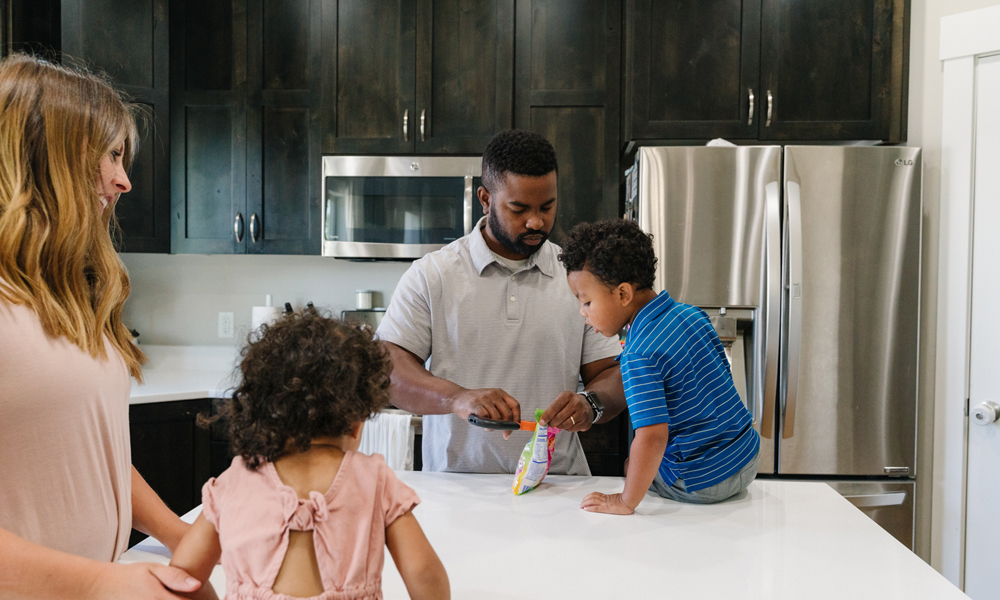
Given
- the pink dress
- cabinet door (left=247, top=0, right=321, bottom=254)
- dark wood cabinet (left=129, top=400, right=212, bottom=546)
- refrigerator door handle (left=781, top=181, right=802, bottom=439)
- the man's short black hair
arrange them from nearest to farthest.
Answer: the pink dress
the man's short black hair
refrigerator door handle (left=781, top=181, right=802, bottom=439)
dark wood cabinet (left=129, top=400, right=212, bottom=546)
cabinet door (left=247, top=0, right=321, bottom=254)

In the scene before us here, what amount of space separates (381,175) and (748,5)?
1589mm

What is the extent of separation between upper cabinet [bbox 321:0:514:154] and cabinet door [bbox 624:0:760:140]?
0.53 m

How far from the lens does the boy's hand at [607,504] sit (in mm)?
1146

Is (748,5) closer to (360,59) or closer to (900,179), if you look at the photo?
(900,179)

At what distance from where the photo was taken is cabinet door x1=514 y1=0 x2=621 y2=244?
2.72 m

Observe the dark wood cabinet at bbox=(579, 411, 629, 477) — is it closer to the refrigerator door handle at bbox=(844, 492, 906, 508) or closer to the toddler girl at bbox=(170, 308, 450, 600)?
the refrigerator door handle at bbox=(844, 492, 906, 508)

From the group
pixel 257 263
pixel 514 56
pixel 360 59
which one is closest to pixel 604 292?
pixel 514 56

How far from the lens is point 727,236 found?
2340 millimetres

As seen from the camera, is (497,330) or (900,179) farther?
(900,179)

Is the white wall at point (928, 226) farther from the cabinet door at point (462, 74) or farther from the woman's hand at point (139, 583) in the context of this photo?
the woman's hand at point (139, 583)

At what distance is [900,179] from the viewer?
230 centimetres

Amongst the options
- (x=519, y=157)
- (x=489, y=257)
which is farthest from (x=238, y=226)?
(x=519, y=157)

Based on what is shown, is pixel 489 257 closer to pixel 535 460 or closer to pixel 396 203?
pixel 535 460

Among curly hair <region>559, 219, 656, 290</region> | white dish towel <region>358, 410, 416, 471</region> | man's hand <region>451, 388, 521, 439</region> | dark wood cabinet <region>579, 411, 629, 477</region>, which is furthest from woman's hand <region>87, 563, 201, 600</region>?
dark wood cabinet <region>579, 411, 629, 477</region>
